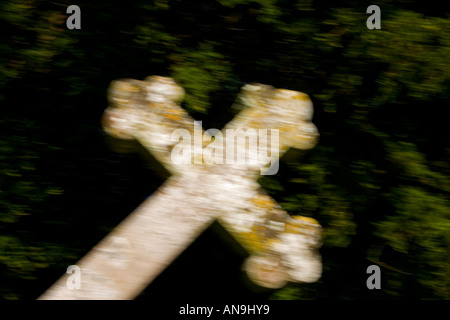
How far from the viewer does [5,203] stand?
7.80ft

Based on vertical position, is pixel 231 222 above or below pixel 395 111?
below

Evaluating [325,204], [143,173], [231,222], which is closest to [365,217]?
[325,204]

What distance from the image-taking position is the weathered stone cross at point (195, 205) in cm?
197

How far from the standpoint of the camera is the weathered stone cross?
1.97 metres

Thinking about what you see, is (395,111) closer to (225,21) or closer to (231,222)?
(225,21)

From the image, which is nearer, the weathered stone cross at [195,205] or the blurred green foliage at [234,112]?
the weathered stone cross at [195,205]

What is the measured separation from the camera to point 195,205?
6.72 ft

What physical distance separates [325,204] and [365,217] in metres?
0.21

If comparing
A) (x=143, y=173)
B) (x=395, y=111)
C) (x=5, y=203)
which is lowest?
(x=5, y=203)

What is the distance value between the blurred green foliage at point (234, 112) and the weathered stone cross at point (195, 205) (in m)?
0.36

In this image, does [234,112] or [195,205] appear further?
[234,112]

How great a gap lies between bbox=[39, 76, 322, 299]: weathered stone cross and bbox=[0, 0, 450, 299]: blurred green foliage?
36 centimetres

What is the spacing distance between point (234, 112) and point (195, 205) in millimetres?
522

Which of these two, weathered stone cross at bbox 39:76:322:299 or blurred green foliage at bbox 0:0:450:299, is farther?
blurred green foliage at bbox 0:0:450:299
